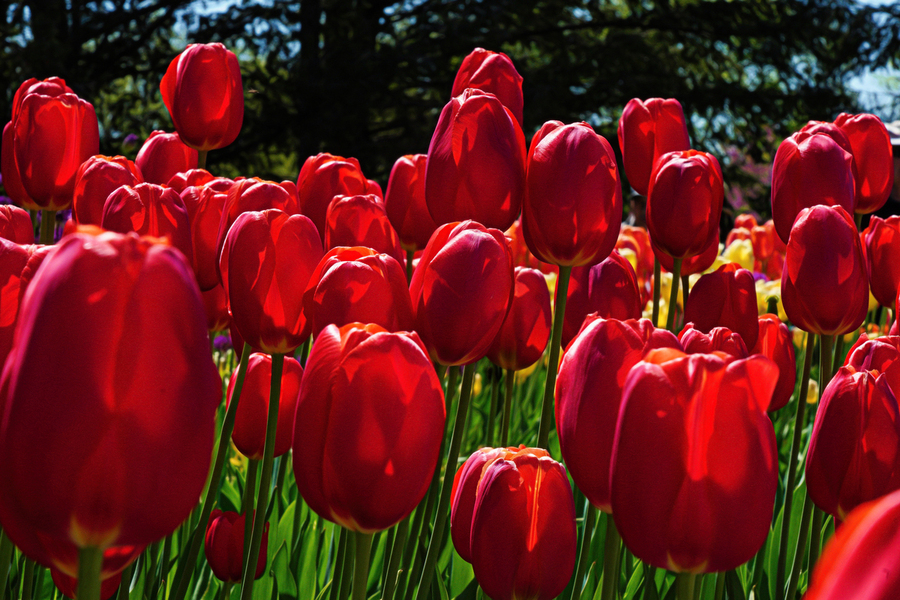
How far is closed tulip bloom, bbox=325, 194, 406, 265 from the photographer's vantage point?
1.03m

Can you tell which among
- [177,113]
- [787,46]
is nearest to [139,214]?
[177,113]

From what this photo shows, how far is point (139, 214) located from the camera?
0.89 meters

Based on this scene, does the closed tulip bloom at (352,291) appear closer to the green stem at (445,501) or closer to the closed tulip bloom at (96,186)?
the green stem at (445,501)

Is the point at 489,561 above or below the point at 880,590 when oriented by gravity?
below

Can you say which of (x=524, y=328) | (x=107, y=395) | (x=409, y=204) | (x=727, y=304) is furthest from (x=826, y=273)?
(x=107, y=395)

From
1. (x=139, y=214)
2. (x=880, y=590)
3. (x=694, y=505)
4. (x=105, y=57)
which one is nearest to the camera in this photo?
(x=880, y=590)

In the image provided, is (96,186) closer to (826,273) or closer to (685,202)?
(685,202)

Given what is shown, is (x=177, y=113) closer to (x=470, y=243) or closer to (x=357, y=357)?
(x=470, y=243)

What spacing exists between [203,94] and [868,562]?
1.36 m

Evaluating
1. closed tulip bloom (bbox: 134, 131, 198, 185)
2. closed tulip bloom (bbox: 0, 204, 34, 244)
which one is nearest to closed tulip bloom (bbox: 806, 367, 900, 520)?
closed tulip bloom (bbox: 0, 204, 34, 244)

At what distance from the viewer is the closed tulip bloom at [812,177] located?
1207 millimetres

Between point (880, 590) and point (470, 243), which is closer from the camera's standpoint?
point (880, 590)

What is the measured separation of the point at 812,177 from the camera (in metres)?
1.22

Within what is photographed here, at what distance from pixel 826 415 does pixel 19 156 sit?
47.1 inches
